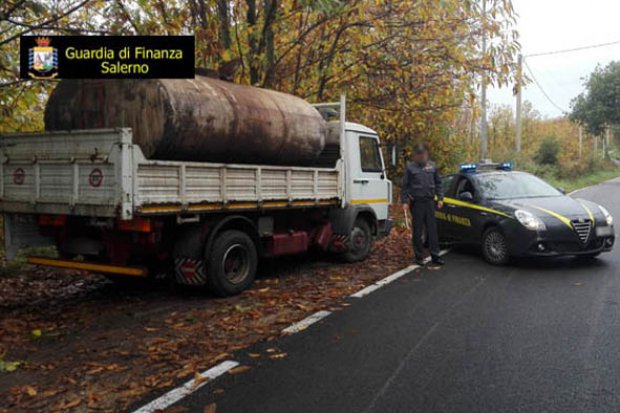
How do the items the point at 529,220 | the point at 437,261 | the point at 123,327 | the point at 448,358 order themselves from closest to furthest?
the point at 448,358 → the point at 123,327 → the point at 529,220 → the point at 437,261

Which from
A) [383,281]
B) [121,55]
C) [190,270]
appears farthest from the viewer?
[383,281]

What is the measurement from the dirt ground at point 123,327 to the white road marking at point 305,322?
0.10 meters

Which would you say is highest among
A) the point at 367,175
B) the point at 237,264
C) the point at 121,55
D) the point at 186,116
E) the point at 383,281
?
the point at 121,55

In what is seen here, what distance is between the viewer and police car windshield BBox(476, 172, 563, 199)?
29.6ft

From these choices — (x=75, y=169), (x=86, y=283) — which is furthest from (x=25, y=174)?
(x=86, y=283)

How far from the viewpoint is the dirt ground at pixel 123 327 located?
12.7 feet

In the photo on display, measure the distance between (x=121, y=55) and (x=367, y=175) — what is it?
4345 millimetres

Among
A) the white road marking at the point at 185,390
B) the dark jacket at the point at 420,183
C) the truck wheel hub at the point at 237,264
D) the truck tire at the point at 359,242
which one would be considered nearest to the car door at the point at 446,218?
the dark jacket at the point at 420,183

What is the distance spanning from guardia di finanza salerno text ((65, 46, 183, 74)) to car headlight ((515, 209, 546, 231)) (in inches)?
213

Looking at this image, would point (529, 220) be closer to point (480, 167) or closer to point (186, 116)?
point (480, 167)

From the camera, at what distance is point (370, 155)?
9.47 m

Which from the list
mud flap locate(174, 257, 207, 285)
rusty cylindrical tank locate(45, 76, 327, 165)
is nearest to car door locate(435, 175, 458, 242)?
rusty cylindrical tank locate(45, 76, 327, 165)

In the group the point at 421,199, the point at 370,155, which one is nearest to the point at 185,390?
the point at 421,199

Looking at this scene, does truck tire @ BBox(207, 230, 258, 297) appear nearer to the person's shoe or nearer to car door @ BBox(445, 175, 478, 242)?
the person's shoe
